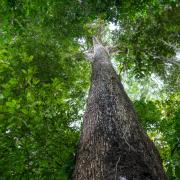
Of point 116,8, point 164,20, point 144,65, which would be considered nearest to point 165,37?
point 164,20

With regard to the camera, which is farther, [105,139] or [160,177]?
[105,139]

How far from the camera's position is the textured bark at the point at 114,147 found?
11.1 feet

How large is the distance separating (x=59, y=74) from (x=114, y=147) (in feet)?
24.6

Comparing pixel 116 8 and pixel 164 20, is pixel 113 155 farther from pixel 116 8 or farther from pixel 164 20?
pixel 164 20

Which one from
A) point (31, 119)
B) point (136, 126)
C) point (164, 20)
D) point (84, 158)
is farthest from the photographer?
point (164, 20)

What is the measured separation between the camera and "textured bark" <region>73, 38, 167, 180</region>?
133 inches

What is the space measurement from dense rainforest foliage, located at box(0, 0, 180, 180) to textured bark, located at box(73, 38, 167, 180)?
1.66 ft

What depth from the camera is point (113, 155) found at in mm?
3660

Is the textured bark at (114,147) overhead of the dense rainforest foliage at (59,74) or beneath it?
beneath

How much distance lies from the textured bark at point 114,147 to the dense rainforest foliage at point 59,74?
0.51 meters

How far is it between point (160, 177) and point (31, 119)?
2.71 metres

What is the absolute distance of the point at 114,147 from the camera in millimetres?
3840

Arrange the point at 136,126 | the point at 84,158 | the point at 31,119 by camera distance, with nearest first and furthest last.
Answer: the point at 84,158, the point at 136,126, the point at 31,119

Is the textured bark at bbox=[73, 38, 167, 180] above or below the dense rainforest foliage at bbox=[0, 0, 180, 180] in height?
below
